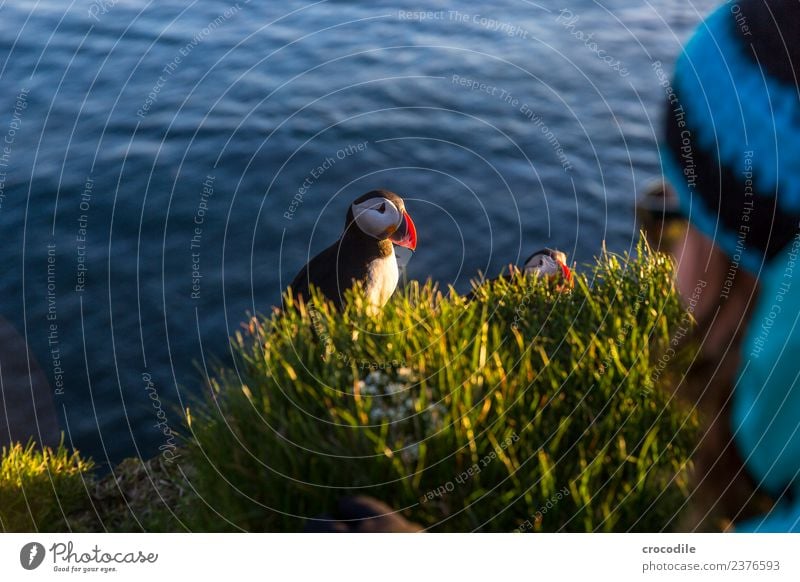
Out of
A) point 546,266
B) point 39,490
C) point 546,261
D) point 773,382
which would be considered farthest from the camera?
point 546,261

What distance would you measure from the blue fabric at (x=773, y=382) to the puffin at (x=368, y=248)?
3.30 m

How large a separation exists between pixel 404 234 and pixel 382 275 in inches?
12.1

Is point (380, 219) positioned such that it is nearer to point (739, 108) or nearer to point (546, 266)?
point (546, 266)

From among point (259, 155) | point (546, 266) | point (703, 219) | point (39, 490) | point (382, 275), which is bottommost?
point (39, 490)

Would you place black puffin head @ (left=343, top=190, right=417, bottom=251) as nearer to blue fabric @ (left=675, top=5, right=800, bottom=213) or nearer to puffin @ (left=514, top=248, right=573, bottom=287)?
puffin @ (left=514, top=248, right=573, bottom=287)

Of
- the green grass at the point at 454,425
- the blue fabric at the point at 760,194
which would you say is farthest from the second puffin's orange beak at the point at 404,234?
the blue fabric at the point at 760,194

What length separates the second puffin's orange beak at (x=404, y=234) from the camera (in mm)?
5109

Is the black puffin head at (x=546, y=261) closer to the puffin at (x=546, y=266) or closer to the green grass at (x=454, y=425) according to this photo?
the puffin at (x=546, y=266)

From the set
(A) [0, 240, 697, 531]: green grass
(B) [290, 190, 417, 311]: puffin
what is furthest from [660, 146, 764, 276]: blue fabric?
(B) [290, 190, 417, 311]: puffin

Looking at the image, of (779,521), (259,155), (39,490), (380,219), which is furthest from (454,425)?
(259,155)

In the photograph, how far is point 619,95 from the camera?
577cm

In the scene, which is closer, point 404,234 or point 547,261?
point 547,261

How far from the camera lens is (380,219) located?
16.6 feet
